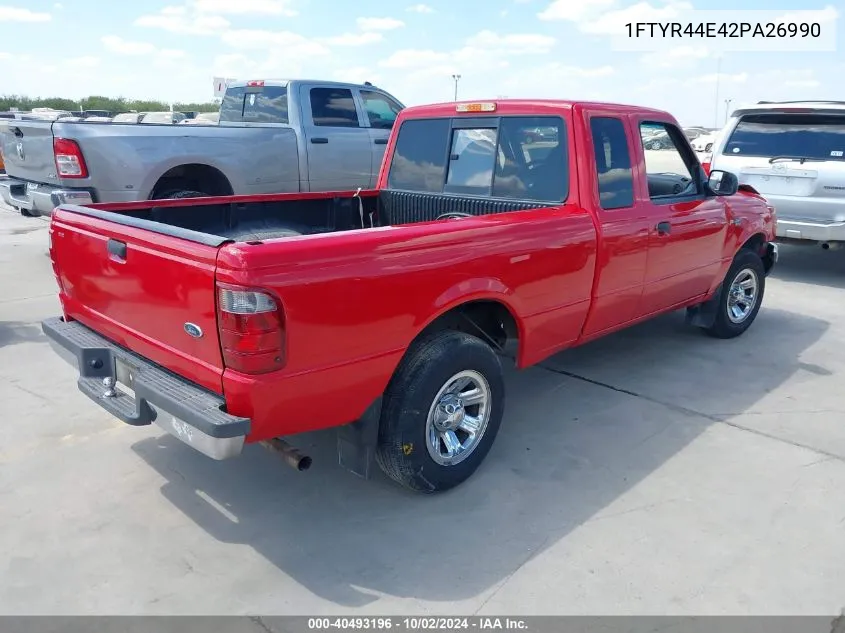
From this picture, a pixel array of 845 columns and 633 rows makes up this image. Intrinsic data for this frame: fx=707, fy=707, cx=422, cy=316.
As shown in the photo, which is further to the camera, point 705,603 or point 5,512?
point 5,512

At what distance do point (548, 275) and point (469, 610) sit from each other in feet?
5.71

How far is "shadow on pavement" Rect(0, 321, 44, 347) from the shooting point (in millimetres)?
5512

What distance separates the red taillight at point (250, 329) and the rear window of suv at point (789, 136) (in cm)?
731

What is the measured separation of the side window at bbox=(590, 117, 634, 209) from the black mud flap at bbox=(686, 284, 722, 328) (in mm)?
1809

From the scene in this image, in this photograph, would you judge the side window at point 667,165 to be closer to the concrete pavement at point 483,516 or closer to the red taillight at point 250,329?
the concrete pavement at point 483,516

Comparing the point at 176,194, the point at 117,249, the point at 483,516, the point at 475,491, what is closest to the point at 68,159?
the point at 176,194

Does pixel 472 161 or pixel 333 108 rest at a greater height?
pixel 333 108

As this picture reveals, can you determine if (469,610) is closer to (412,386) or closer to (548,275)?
(412,386)

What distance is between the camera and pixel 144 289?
9.86ft

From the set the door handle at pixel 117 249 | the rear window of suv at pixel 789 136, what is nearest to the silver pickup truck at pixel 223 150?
the door handle at pixel 117 249

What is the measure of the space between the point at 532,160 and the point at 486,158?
0.32 m

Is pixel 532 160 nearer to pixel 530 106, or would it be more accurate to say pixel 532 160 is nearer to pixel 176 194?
pixel 530 106
